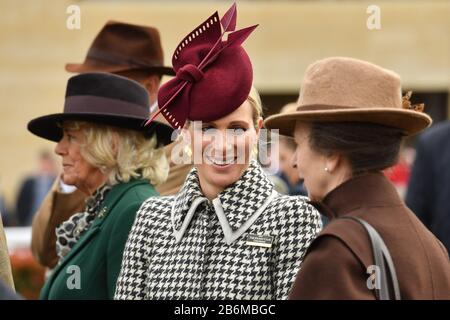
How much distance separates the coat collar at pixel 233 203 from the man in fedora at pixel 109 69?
1.82m

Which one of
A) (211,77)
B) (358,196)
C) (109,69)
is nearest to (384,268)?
(358,196)

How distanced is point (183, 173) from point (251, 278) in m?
1.72

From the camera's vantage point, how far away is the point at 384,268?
3.04 m

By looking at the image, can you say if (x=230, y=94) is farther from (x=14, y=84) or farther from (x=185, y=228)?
(x=14, y=84)

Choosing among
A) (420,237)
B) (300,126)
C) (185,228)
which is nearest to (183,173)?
(185,228)

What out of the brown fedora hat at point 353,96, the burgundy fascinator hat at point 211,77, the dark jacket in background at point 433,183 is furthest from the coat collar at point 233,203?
the dark jacket in background at point 433,183

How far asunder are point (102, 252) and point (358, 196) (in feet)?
5.28

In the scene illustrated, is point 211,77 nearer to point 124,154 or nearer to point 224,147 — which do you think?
point 224,147

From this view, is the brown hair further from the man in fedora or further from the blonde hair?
the man in fedora

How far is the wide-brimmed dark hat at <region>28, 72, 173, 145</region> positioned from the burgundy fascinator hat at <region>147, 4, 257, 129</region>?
907 millimetres

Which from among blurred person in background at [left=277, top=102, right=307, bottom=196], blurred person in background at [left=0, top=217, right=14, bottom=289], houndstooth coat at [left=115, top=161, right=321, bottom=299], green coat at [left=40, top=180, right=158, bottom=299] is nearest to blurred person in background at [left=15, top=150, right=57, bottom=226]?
blurred person in background at [left=277, top=102, right=307, bottom=196]

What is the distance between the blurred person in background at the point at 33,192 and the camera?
1675 cm

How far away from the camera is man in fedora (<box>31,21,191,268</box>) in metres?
5.73

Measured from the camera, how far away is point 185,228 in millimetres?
3900
